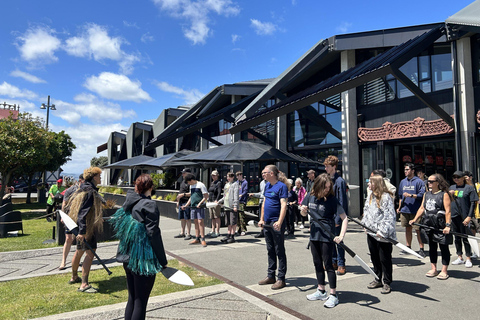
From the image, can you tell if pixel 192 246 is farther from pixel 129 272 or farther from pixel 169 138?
pixel 169 138

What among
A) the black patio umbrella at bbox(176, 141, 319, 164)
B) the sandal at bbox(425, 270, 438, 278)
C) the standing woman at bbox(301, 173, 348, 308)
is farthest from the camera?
the black patio umbrella at bbox(176, 141, 319, 164)

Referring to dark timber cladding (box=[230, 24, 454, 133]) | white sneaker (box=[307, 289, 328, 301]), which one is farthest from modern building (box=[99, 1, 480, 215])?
white sneaker (box=[307, 289, 328, 301])

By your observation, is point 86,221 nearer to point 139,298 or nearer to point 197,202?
point 139,298

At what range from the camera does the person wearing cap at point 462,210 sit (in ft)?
20.3

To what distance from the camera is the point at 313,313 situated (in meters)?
4.07

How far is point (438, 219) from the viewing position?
18.2 feet

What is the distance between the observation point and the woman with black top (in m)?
5.43

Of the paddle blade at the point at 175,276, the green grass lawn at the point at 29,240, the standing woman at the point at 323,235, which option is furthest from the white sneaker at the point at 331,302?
the green grass lawn at the point at 29,240

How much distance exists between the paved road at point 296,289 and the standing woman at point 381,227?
0.26 meters

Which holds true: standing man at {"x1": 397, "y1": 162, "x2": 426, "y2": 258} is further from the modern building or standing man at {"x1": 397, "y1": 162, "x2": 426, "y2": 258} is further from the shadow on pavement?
the modern building

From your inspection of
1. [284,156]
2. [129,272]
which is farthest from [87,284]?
[284,156]

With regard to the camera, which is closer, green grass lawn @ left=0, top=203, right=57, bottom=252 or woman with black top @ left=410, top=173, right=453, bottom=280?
woman with black top @ left=410, top=173, right=453, bottom=280

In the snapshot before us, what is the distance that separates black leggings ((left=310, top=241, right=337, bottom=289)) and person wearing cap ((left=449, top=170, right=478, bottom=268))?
3.16m

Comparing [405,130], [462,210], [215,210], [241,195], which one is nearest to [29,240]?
[215,210]
